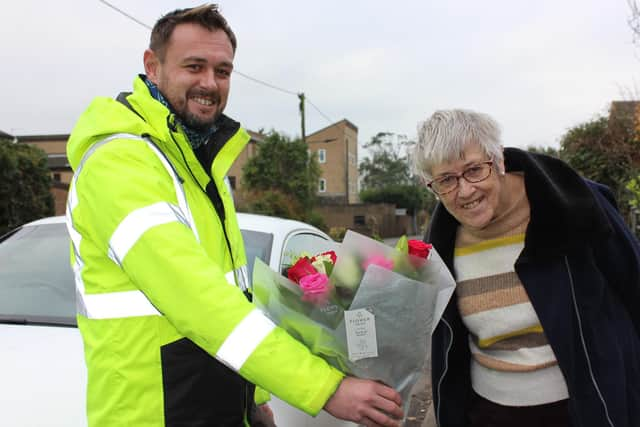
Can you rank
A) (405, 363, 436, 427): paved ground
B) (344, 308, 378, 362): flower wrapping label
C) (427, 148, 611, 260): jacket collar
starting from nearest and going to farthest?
(344, 308, 378, 362): flower wrapping label < (427, 148, 611, 260): jacket collar < (405, 363, 436, 427): paved ground

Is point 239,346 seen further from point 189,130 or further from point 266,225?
point 266,225

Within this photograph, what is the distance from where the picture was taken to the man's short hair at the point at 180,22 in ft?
5.63

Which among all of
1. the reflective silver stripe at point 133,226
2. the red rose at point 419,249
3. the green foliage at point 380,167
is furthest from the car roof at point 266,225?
the green foliage at point 380,167

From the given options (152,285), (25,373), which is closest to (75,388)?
(25,373)

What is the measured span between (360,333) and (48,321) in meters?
1.90

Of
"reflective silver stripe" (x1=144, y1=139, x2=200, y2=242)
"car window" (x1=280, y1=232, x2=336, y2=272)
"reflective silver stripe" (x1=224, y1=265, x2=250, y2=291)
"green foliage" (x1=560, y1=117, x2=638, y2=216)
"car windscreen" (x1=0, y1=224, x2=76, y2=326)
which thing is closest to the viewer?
"reflective silver stripe" (x1=144, y1=139, x2=200, y2=242)

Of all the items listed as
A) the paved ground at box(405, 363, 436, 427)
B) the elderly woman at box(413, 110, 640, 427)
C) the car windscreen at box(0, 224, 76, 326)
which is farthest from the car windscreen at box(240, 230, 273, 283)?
the paved ground at box(405, 363, 436, 427)

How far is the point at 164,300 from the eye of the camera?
131 centimetres

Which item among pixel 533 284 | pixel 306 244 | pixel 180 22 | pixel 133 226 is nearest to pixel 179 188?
pixel 133 226

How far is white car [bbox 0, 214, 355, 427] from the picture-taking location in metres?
1.89

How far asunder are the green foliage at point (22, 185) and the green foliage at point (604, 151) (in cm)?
1528

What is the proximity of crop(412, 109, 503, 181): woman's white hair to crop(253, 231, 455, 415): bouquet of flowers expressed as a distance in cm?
41

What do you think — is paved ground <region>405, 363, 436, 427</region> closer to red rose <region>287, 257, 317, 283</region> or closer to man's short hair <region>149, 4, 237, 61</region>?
red rose <region>287, 257, 317, 283</region>

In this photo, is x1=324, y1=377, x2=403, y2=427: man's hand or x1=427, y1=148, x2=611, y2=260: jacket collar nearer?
x1=324, y1=377, x2=403, y2=427: man's hand
